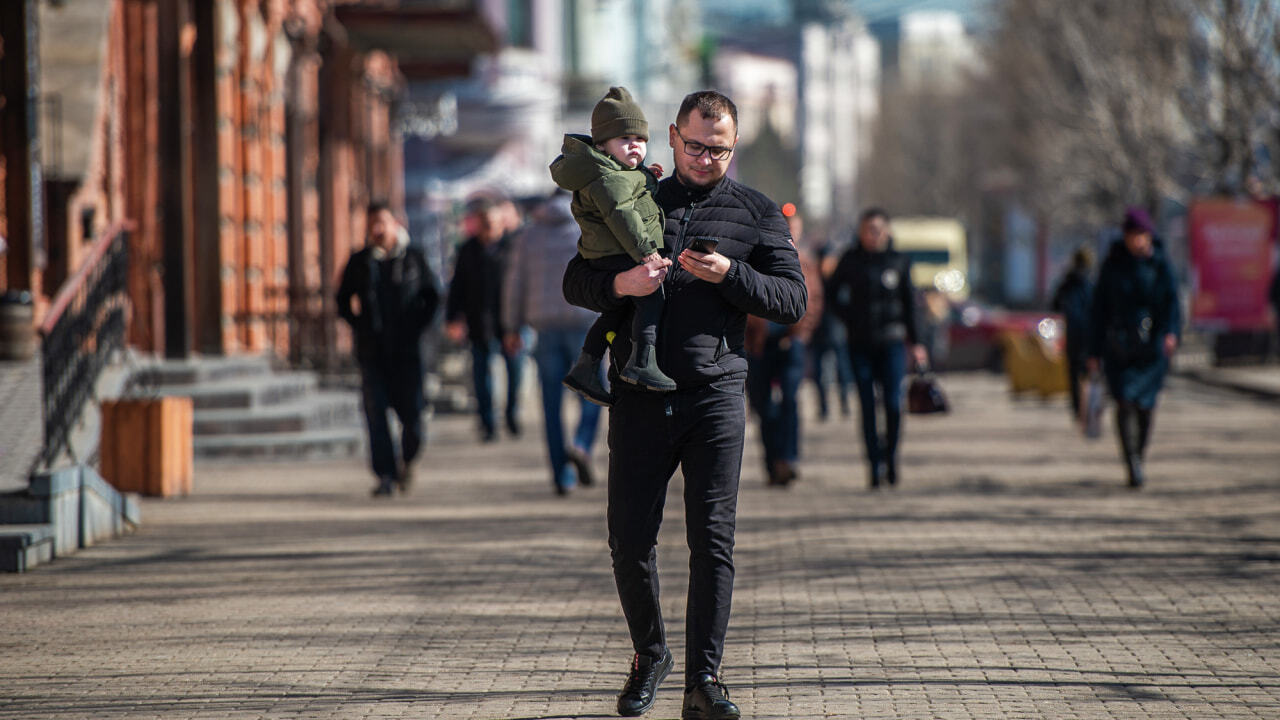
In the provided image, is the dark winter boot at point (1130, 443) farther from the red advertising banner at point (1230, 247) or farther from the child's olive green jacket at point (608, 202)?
the red advertising banner at point (1230, 247)

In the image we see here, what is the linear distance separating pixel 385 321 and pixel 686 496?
21.7ft

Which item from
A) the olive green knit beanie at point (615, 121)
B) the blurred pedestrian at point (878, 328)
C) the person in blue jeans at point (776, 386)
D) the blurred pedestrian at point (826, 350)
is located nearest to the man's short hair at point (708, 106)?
the olive green knit beanie at point (615, 121)

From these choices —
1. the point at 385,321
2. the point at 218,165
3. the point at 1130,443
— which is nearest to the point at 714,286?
the point at 385,321

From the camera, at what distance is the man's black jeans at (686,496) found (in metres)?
Answer: 5.79

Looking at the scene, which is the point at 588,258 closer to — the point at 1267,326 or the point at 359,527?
the point at 359,527

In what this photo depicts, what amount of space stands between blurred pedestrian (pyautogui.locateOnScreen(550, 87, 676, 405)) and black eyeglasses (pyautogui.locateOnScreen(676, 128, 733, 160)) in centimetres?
13

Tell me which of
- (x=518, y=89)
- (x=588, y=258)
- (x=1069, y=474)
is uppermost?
(x=518, y=89)

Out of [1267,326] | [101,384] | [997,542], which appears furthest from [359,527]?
[1267,326]

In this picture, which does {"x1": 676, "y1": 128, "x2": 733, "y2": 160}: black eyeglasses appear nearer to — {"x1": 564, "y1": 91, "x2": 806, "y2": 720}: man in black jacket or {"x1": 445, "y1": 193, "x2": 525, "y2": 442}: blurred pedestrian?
{"x1": 564, "y1": 91, "x2": 806, "y2": 720}: man in black jacket

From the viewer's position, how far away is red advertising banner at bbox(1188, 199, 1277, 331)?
26.6 meters

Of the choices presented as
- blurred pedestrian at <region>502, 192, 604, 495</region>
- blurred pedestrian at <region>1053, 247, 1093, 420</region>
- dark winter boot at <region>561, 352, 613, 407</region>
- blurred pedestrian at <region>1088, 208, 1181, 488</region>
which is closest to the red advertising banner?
blurred pedestrian at <region>1053, 247, 1093, 420</region>

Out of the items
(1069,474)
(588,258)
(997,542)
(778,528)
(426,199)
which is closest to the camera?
(588,258)

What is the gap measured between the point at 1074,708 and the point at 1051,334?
23.7 meters

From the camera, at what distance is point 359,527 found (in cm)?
1070
